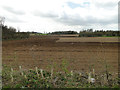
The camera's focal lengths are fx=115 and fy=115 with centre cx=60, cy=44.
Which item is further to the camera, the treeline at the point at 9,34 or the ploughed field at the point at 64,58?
the treeline at the point at 9,34

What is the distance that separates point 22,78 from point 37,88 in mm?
780

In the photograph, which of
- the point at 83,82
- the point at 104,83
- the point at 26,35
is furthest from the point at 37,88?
the point at 26,35

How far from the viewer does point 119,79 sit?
3.94m

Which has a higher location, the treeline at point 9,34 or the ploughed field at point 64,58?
the treeline at point 9,34

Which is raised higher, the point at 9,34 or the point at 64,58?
the point at 9,34

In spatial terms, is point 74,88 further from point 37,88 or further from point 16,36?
point 16,36

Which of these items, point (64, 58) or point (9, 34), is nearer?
point (64, 58)

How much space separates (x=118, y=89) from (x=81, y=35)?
102 feet

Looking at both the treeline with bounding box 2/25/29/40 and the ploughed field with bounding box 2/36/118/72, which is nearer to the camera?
the ploughed field with bounding box 2/36/118/72

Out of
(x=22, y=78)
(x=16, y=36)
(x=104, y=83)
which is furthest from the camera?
(x=16, y=36)

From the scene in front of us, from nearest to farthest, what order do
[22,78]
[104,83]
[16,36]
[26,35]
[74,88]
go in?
[74,88] → [104,83] → [22,78] → [16,36] → [26,35]

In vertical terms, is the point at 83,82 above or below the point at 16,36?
below

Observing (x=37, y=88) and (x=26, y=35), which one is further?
(x=26, y=35)

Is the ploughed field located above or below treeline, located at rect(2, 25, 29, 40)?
below
